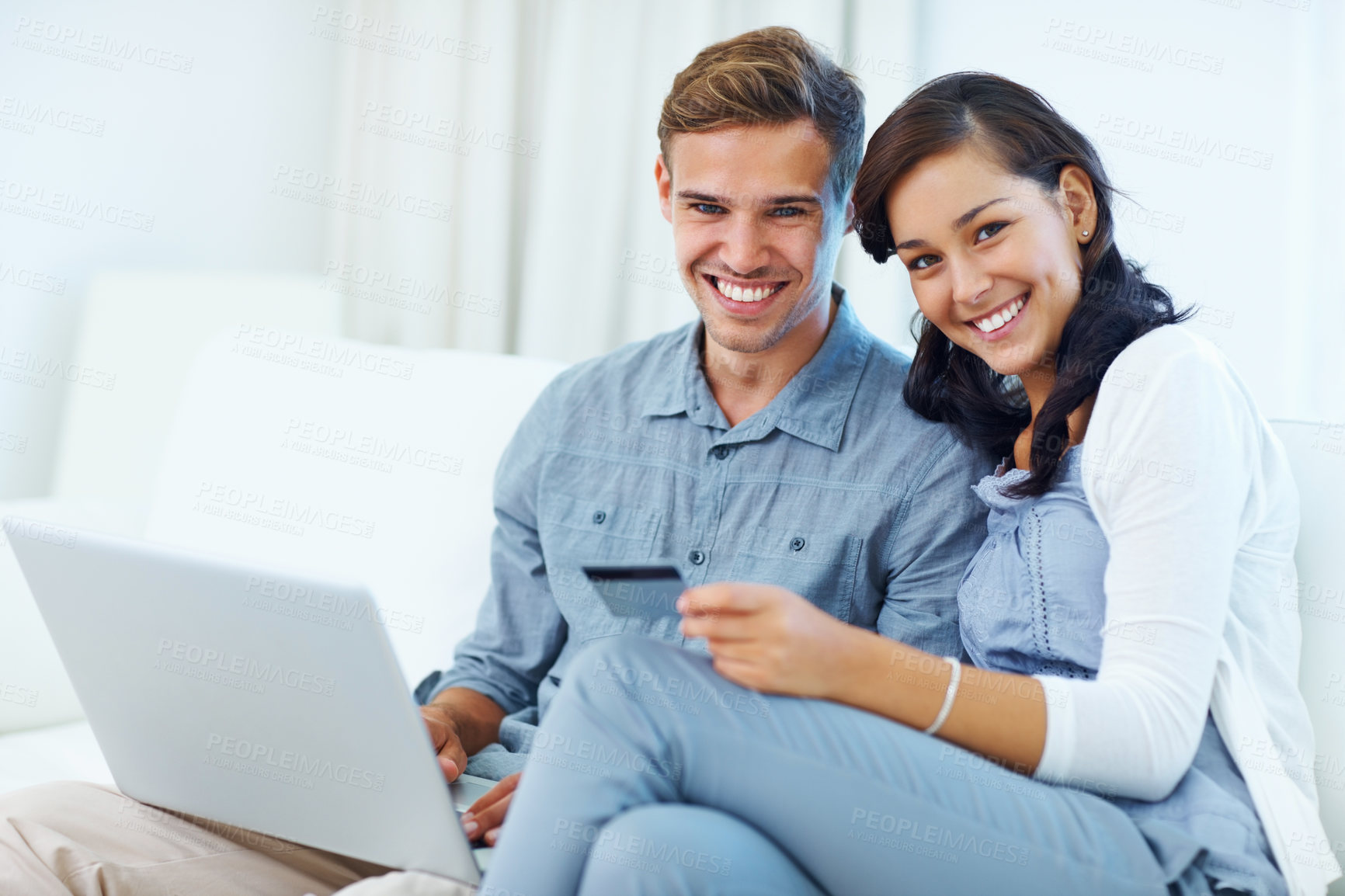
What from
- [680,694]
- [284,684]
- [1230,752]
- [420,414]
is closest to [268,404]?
[420,414]

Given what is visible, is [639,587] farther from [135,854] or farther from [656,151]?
[656,151]

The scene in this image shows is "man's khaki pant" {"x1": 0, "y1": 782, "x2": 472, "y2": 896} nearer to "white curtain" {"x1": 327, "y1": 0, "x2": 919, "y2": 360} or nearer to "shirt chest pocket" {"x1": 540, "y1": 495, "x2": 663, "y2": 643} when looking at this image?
"shirt chest pocket" {"x1": 540, "y1": 495, "x2": 663, "y2": 643}

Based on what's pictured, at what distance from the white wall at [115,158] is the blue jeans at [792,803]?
1521mm

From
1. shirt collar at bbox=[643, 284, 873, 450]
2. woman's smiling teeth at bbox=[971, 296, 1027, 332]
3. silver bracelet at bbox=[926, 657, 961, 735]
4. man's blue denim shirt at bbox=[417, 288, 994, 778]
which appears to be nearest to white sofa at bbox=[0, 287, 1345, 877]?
man's blue denim shirt at bbox=[417, 288, 994, 778]

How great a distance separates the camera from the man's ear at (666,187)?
1.34 m

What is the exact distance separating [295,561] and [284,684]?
72 centimetres

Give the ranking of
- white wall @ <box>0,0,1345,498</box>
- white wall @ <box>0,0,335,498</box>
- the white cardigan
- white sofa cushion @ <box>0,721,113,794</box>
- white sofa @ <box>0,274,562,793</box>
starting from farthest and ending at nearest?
white wall @ <box>0,0,335,498</box>
white wall @ <box>0,0,1345,498</box>
white sofa @ <box>0,274,562,793</box>
white sofa cushion @ <box>0,721,113,794</box>
the white cardigan

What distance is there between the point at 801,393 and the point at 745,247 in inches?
7.1

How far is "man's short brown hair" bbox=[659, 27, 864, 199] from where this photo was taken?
1.22 meters

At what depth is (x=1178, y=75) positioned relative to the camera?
1.65 m

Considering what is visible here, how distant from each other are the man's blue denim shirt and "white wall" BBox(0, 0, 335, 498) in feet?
3.36

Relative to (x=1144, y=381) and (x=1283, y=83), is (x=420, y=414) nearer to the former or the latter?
(x=1144, y=381)

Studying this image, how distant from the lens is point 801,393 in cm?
127

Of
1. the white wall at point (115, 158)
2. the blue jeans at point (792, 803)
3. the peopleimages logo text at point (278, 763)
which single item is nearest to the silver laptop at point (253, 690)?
the peopleimages logo text at point (278, 763)
